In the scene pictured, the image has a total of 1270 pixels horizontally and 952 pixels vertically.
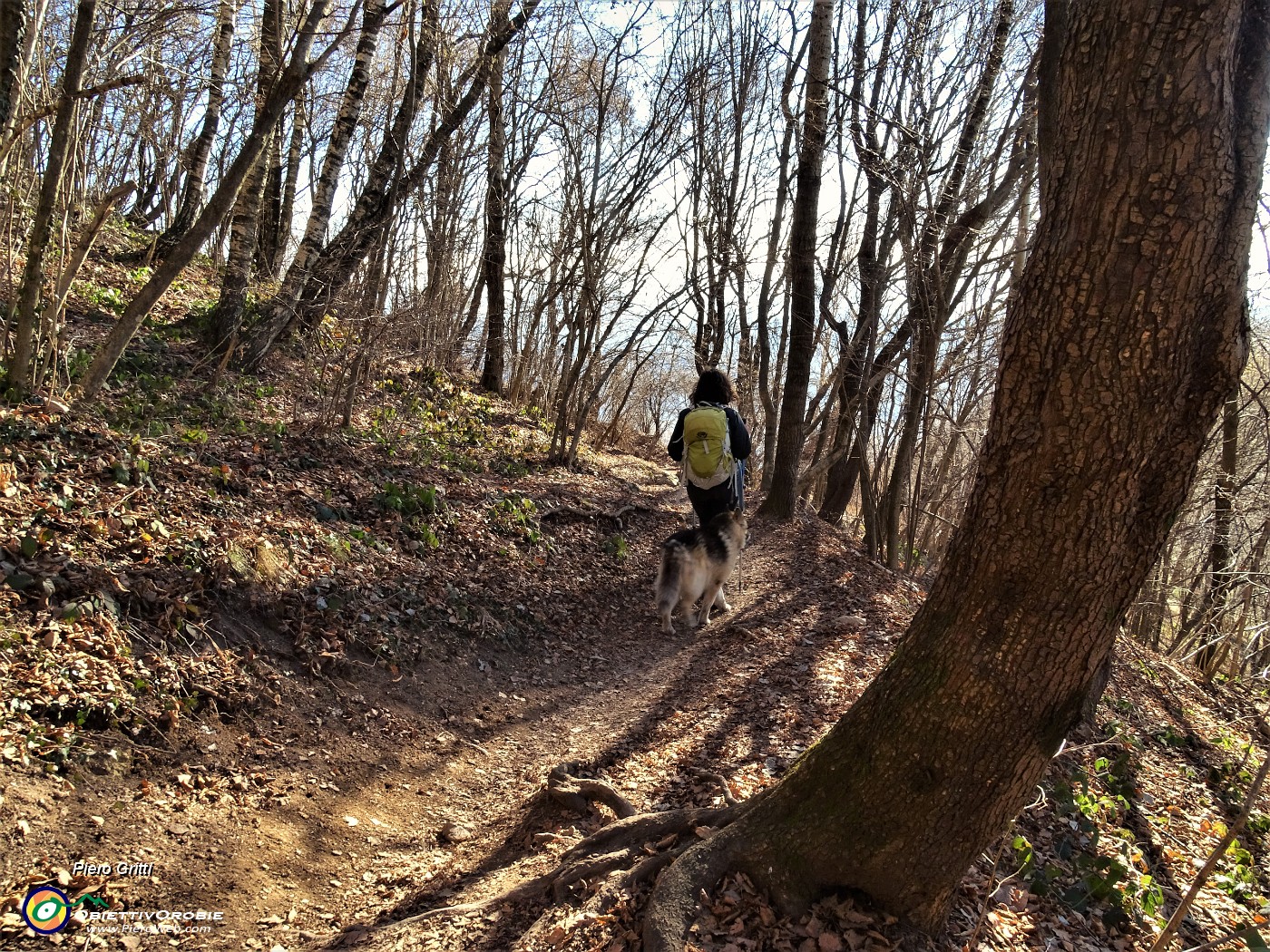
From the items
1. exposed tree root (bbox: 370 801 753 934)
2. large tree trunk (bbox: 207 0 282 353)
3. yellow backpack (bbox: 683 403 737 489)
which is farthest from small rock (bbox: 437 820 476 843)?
large tree trunk (bbox: 207 0 282 353)

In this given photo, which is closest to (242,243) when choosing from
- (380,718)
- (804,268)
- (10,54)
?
(10,54)

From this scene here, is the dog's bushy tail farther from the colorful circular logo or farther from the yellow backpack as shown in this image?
the colorful circular logo

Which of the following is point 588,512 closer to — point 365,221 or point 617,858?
point 365,221

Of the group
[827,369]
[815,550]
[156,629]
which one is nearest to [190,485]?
[156,629]

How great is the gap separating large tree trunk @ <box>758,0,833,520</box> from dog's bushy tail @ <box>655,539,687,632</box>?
4109 mm

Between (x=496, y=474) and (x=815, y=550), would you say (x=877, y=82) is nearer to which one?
(x=815, y=550)

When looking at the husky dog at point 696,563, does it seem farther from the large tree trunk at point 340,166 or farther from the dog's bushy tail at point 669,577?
the large tree trunk at point 340,166

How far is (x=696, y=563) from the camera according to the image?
711 centimetres

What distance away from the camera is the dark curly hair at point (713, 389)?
738 cm

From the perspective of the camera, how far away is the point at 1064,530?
7.92 ft

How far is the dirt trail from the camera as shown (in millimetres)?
3195

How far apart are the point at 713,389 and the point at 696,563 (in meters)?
1.80

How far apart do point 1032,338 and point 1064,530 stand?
660 mm

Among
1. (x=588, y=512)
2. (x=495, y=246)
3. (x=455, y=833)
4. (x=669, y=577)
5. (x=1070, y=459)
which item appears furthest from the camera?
(x=495, y=246)
